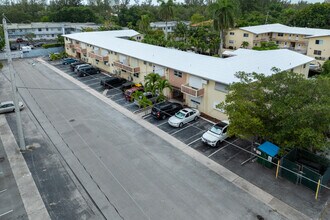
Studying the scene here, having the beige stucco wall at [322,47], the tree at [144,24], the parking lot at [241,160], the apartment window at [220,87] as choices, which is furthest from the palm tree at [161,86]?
the tree at [144,24]

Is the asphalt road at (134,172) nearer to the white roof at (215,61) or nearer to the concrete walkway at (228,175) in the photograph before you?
the concrete walkway at (228,175)

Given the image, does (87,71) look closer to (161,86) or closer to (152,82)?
(152,82)

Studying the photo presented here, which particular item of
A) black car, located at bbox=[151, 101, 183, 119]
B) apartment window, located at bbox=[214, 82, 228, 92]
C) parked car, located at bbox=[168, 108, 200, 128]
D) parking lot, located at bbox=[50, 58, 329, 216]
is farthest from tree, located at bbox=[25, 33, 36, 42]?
apartment window, located at bbox=[214, 82, 228, 92]

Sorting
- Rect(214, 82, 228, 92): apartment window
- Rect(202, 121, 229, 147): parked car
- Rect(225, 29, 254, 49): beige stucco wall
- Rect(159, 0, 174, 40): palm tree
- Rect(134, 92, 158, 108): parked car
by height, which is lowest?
Rect(202, 121, 229, 147): parked car

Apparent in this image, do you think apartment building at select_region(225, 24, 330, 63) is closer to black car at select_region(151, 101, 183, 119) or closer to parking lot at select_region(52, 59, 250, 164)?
black car at select_region(151, 101, 183, 119)

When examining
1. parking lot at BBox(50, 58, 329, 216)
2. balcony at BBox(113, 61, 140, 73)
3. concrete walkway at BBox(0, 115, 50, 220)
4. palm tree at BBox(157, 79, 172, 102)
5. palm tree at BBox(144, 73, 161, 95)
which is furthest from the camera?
balcony at BBox(113, 61, 140, 73)

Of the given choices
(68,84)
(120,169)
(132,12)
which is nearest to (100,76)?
(68,84)

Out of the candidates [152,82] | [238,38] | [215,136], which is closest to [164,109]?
[152,82]
